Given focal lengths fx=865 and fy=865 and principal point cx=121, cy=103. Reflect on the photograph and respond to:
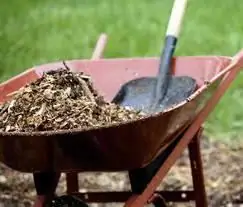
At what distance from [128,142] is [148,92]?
748 millimetres

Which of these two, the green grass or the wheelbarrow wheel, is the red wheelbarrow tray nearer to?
the wheelbarrow wheel

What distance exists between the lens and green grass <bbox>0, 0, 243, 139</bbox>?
5.33m

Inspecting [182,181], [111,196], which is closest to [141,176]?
[111,196]

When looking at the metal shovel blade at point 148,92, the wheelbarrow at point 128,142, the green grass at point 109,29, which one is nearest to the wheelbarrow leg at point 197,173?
the wheelbarrow at point 128,142

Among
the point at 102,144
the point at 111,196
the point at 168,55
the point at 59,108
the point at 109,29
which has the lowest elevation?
the point at 111,196

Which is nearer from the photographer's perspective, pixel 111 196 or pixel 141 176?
pixel 141 176

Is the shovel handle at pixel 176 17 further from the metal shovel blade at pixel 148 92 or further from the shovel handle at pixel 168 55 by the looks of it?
the metal shovel blade at pixel 148 92

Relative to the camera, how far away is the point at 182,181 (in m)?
3.70

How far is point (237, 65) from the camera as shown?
262cm

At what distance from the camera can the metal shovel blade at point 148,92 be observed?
9.02 feet

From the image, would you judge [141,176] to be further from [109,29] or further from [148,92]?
[109,29]

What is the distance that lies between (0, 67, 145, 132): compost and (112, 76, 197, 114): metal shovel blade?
339 millimetres

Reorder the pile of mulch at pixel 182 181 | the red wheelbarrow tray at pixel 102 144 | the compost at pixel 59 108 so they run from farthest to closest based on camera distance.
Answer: the pile of mulch at pixel 182 181 → the compost at pixel 59 108 → the red wheelbarrow tray at pixel 102 144

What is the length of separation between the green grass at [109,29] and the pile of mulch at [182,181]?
725 millimetres
